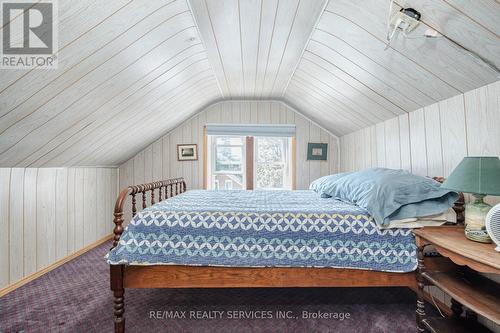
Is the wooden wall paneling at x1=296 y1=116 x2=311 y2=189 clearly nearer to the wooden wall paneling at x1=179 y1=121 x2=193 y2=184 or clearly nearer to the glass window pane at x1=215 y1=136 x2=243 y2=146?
the glass window pane at x1=215 y1=136 x2=243 y2=146

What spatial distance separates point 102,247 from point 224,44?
2970 mm

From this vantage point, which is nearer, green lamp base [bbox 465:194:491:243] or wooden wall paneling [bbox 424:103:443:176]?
green lamp base [bbox 465:194:491:243]

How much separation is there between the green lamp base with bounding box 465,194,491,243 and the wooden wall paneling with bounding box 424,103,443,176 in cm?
63

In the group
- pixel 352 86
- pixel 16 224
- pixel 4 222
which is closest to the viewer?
pixel 4 222

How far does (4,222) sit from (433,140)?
358 cm

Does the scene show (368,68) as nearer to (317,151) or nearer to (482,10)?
(482,10)

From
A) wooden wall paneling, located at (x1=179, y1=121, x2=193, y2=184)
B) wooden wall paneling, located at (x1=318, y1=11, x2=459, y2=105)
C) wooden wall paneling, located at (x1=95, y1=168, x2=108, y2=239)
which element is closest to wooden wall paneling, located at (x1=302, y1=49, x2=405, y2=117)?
wooden wall paneling, located at (x1=318, y1=11, x2=459, y2=105)

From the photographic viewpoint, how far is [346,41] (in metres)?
1.90

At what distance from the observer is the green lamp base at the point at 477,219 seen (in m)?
1.26

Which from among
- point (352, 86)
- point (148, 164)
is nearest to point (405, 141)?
point (352, 86)

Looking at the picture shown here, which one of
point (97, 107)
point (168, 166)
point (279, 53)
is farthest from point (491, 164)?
point (168, 166)

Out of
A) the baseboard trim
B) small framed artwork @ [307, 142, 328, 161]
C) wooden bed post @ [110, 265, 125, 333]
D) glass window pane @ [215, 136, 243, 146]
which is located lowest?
the baseboard trim

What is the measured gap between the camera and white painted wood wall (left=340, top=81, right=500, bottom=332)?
1.48 metres

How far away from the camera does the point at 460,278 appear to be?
134 centimetres
